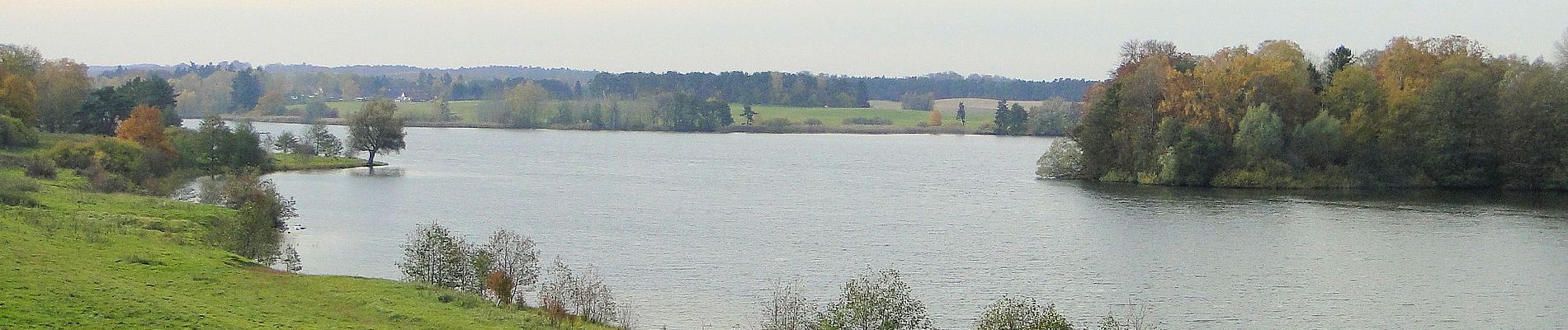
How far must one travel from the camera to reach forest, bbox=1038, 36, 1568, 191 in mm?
68250

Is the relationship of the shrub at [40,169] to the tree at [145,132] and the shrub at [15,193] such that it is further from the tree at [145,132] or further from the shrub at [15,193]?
the tree at [145,132]

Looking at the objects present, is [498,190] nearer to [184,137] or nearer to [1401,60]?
[184,137]

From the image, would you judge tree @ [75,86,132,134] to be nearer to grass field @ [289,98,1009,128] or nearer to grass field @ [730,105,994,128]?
grass field @ [289,98,1009,128]

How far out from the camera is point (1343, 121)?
7119 centimetres

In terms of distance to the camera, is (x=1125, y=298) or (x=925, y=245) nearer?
(x=1125, y=298)

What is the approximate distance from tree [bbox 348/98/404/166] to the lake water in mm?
3078

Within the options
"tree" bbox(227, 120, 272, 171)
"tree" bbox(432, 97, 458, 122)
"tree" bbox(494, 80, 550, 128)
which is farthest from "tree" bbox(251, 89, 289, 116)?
"tree" bbox(227, 120, 272, 171)

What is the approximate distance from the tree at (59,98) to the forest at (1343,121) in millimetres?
59834

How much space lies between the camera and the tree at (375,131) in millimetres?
85500

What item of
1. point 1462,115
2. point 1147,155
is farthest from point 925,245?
point 1462,115

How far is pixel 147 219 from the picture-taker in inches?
1474

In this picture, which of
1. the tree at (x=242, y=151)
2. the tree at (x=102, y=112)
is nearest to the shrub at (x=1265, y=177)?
the tree at (x=242, y=151)

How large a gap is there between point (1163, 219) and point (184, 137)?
47622mm

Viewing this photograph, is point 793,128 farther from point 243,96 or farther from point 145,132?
point 145,132
